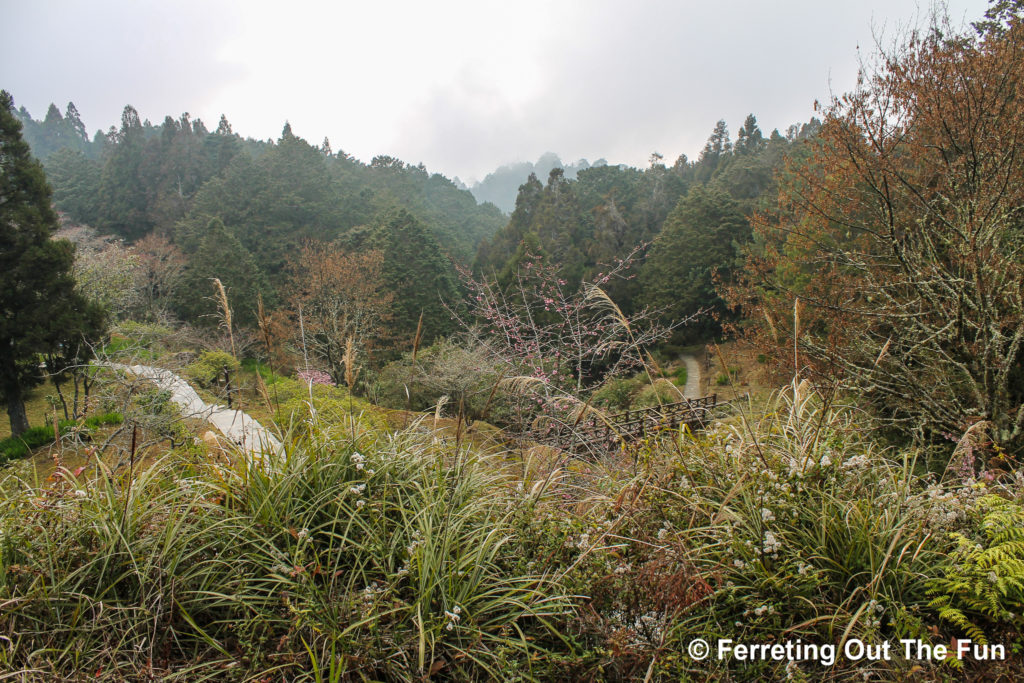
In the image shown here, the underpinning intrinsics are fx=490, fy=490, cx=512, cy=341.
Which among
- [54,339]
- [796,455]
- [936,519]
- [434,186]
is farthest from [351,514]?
[434,186]

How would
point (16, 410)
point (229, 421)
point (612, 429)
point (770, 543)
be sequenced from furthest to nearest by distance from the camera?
point (16, 410), point (229, 421), point (612, 429), point (770, 543)

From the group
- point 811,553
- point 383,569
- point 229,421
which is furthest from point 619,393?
point 383,569

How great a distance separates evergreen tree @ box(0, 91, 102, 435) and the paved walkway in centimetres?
1925

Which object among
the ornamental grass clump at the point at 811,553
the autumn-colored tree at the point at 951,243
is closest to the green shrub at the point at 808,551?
the ornamental grass clump at the point at 811,553

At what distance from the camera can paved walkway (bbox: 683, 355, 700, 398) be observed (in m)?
20.5

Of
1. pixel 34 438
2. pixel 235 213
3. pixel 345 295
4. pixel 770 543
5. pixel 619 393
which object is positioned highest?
pixel 235 213

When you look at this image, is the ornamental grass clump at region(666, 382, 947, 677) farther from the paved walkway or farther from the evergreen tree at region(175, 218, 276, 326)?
the evergreen tree at region(175, 218, 276, 326)

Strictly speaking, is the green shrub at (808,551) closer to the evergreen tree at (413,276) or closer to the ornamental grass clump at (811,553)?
the ornamental grass clump at (811,553)

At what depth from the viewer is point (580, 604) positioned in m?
2.05

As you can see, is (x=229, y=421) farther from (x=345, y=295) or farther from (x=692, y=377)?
(x=692, y=377)

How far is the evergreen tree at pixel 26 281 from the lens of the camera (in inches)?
449

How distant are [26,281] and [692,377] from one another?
23371mm

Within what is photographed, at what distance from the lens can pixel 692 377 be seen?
76.1ft

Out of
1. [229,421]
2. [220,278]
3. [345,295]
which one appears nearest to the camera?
[229,421]
